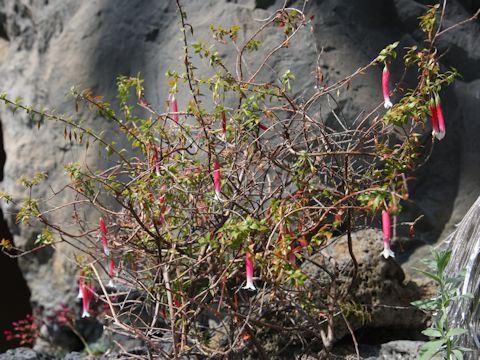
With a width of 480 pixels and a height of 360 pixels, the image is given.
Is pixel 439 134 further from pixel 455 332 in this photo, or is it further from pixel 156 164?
pixel 156 164

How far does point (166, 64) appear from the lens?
5.59 m

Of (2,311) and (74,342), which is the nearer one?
(74,342)

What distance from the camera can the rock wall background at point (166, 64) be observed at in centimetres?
519

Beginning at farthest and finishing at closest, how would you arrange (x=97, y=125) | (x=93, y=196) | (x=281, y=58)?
(x=97, y=125), (x=281, y=58), (x=93, y=196)

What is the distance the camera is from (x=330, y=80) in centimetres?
502

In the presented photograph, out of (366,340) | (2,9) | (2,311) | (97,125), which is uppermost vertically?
(2,9)

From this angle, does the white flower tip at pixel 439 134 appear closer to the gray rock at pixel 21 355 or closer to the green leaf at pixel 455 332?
the green leaf at pixel 455 332

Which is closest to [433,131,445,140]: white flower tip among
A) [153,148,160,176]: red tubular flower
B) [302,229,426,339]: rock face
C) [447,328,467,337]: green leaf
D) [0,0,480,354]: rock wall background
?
[447,328,467,337]: green leaf

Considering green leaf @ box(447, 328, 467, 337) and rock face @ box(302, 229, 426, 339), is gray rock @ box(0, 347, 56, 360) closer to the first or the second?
rock face @ box(302, 229, 426, 339)

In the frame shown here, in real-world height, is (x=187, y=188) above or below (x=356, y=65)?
below

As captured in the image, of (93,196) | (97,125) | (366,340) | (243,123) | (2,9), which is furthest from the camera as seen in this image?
(2,9)

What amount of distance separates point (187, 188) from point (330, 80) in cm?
175

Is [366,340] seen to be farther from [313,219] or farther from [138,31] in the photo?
[138,31]

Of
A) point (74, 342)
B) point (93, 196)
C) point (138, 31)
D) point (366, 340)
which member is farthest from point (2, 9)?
point (366, 340)
